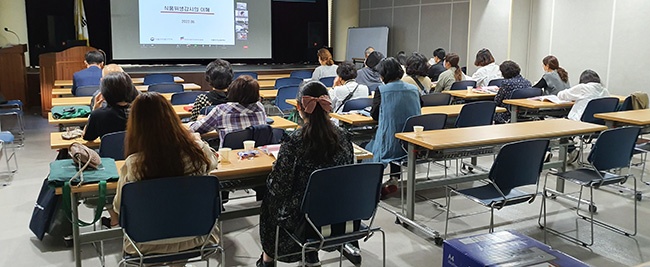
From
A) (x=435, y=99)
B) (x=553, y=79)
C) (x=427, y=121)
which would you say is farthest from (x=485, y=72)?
(x=427, y=121)

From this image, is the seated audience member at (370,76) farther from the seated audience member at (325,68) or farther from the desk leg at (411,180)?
the desk leg at (411,180)

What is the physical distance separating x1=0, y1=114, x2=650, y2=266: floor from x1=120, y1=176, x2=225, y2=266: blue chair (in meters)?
1.02

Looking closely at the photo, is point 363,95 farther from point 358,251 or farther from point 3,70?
point 3,70

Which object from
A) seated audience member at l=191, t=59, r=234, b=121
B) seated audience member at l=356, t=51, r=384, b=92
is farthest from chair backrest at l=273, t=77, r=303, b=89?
seated audience member at l=191, t=59, r=234, b=121

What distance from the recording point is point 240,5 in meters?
11.4

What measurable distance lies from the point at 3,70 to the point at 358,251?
8.84 metres

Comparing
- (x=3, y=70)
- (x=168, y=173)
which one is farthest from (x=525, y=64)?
(x=3, y=70)

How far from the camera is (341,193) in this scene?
2.67m

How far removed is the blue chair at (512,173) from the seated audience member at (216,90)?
90.2 inches

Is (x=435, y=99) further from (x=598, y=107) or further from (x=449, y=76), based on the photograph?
(x=598, y=107)

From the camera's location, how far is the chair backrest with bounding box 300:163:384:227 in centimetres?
261

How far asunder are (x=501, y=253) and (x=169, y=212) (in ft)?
4.83

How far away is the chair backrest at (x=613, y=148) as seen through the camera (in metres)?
3.81

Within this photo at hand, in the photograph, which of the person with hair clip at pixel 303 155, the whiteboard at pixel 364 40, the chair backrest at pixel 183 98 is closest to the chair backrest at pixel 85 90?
the chair backrest at pixel 183 98
